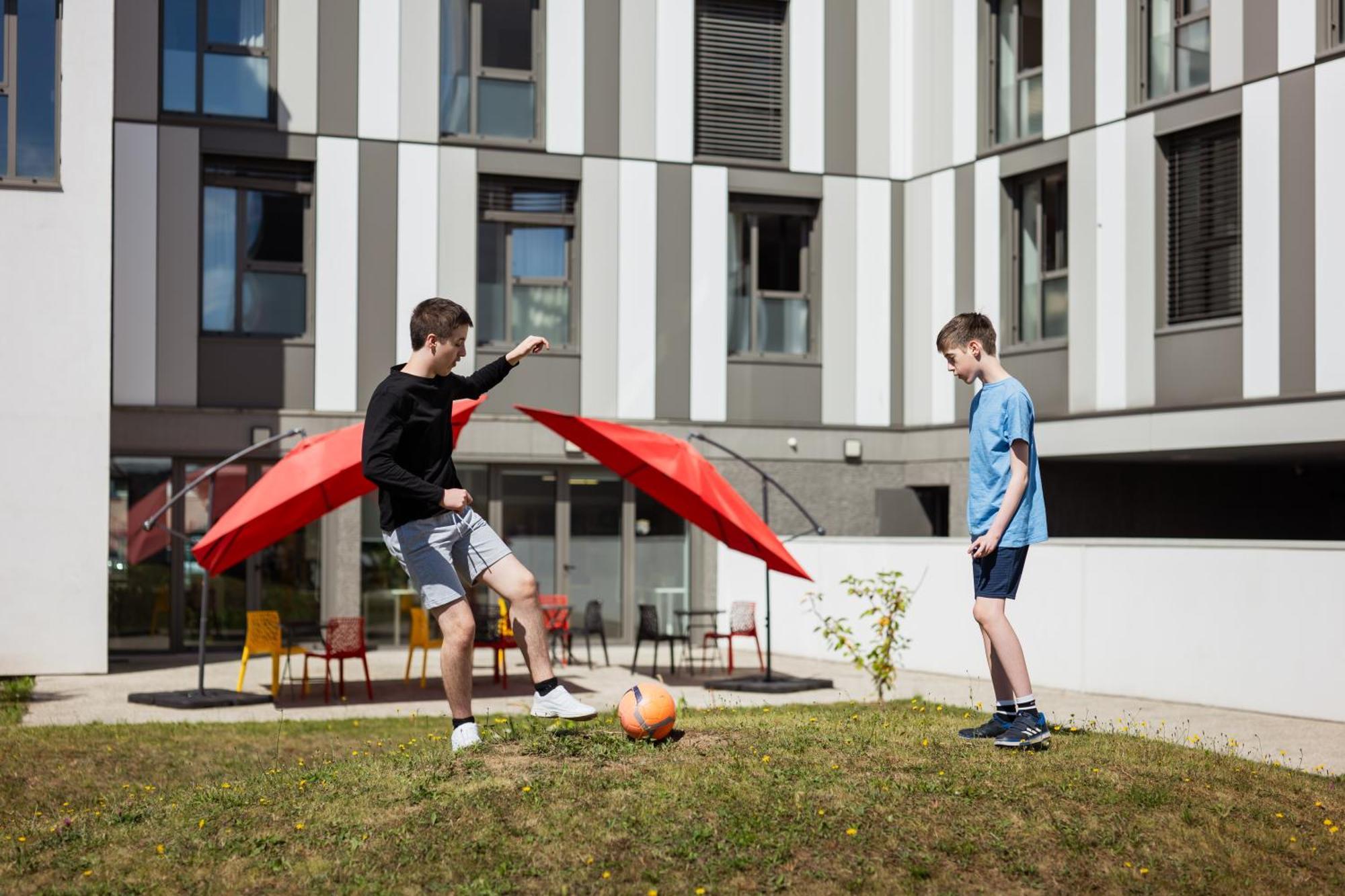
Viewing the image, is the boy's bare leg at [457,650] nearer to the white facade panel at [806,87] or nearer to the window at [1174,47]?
the window at [1174,47]

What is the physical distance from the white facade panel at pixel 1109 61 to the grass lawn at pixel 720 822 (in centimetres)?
1129

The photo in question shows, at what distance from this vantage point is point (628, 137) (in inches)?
778

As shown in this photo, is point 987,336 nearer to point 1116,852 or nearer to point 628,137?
point 1116,852

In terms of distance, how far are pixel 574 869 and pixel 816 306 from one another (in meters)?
15.4

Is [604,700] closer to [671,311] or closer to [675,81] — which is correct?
[671,311]

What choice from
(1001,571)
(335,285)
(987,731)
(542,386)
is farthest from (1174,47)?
(987,731)

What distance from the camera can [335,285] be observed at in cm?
1861

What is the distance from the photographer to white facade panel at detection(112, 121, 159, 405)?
17875 mm

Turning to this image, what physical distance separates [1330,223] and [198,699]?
1131 cm

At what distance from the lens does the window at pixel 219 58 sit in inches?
720

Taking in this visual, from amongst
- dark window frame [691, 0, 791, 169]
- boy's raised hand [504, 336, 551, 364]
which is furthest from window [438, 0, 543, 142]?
boy's raised hand [504, 336, 551, 364]

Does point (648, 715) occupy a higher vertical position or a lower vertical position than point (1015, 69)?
lower

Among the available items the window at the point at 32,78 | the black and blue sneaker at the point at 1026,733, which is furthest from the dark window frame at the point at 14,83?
the black and blue sneaker at the point at 1026,733

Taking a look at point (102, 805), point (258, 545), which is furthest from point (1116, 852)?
point (258, 545)
